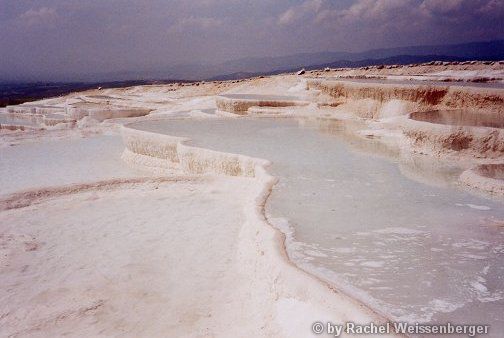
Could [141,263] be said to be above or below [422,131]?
below

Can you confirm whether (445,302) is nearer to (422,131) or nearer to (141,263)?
(141,263)

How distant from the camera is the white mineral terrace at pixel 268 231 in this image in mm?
2869

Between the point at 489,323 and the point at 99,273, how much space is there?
10.6 feet

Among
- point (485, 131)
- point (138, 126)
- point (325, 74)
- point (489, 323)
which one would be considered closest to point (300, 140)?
point (485, 131)

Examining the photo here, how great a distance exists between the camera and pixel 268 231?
3709 millimetres

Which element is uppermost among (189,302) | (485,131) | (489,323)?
(485,131)

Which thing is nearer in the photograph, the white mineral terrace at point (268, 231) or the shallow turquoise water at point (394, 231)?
the shallow turquoise water at point (394, 231)

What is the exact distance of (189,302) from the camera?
→ 363 cm

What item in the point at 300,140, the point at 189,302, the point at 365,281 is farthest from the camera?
the point at 300,140

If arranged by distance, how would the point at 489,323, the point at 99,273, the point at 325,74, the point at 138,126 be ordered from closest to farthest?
the point at 489,323
the point at 99,273
the point at 138,126
the point at 325,74

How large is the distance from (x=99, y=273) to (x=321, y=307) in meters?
2.41

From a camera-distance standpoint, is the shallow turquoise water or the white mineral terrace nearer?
the shallow turquoise water

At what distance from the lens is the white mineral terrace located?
2.87 m

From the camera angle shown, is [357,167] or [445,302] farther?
[357,167]
